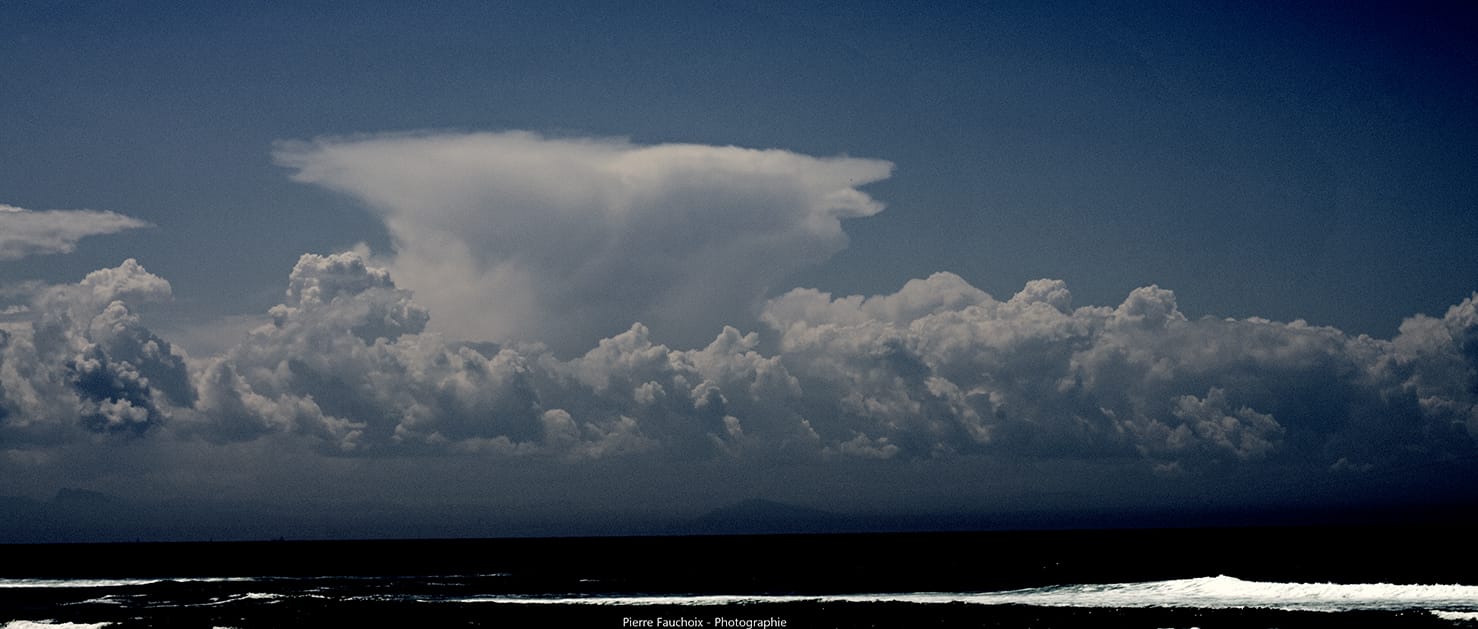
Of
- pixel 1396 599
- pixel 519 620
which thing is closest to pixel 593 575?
pixel 519 620

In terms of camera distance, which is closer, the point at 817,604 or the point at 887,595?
the point at 817,604

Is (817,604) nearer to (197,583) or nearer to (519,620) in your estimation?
(519,620)

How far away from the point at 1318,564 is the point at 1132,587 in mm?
38213

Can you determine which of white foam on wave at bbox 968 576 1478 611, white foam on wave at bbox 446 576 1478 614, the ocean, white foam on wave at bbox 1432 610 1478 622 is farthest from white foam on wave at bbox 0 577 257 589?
white foam on wave at bbox 1432 610 1478 622

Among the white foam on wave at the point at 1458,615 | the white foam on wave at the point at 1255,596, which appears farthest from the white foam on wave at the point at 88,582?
the white foam on wave at the point at 1458,615

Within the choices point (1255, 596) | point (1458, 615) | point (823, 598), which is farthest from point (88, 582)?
Result: point (1458, 615)

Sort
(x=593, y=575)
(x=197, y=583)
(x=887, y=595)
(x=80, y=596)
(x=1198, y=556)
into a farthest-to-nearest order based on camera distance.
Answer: (x=1198, y=556), (x=593, y=575), (x=197, y=583), (x=80, y=596), (x=887, y=595)

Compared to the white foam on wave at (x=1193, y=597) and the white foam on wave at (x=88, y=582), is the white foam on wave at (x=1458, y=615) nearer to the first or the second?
the white foam on wave at (x=1193, y=597)

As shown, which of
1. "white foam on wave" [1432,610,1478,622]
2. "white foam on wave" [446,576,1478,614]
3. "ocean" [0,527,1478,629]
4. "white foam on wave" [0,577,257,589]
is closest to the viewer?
"white foam on wave" [1432,610,1478,622]

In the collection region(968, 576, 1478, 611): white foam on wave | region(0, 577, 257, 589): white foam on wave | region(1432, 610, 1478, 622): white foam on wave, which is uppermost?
region(0, 577, 257, 589): white foam on wave

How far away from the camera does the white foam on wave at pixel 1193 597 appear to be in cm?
6381

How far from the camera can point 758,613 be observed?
6519cm

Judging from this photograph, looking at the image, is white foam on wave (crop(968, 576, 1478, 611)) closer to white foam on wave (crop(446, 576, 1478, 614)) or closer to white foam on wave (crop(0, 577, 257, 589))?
white foam on wave (crop(446, 576, 1478, 614))

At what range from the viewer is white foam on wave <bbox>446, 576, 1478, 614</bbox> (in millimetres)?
63812
